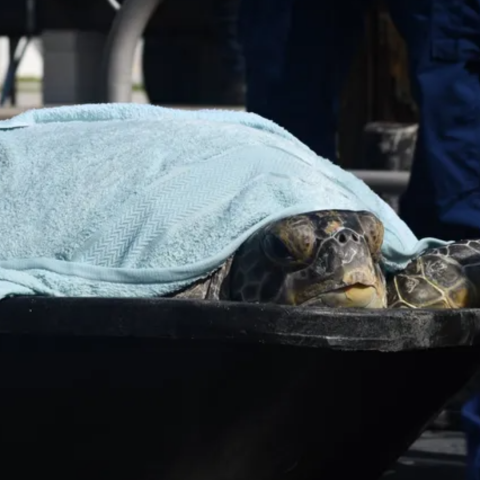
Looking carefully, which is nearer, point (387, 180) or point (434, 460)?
point (434, 460)

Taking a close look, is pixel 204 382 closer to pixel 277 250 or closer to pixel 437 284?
pixel 277 250

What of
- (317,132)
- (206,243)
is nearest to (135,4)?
(317,132)

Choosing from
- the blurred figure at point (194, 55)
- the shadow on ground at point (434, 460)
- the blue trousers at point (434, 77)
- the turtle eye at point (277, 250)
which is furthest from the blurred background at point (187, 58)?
the turtle eye at point (277, 250)

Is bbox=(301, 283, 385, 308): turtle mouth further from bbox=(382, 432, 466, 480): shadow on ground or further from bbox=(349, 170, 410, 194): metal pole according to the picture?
bbox=(349, 170, 410, 194): metal pole

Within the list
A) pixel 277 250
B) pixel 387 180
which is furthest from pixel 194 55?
pixel 277 250

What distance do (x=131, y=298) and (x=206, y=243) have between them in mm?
211

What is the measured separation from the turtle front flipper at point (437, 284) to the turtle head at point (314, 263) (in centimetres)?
14

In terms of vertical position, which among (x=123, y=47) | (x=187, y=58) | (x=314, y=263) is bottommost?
(x=187, y=58)

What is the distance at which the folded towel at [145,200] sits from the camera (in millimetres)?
1695

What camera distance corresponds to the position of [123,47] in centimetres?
279

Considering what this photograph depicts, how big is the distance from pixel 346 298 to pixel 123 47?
1.29 m

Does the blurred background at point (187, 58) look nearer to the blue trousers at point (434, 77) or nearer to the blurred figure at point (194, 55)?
the blurred figure at point (194, 55)

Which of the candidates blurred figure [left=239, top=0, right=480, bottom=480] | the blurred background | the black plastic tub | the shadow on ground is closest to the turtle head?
the black plastic tub

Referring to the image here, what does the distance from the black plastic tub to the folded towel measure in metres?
0.11
